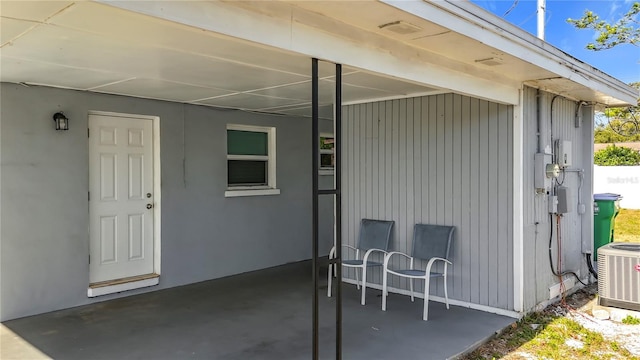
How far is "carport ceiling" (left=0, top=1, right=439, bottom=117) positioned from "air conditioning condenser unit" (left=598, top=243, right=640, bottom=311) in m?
2.42

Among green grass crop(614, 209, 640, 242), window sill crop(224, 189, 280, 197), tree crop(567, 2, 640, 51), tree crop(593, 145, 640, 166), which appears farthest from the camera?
tree crop(593, 145, 640, 166)

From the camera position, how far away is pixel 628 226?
10.7 meters

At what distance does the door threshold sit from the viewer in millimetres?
4762

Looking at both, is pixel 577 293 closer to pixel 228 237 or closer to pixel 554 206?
pixel 554 206

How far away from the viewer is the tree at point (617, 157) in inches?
637

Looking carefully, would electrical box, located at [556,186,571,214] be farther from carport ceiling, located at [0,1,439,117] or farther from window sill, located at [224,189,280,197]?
window sill, located at [224,189,280,197]

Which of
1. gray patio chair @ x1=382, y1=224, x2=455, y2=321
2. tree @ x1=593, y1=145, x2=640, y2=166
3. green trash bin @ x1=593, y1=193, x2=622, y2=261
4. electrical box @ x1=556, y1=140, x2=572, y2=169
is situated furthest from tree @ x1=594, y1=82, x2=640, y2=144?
gray patio chair @ x1=382, y1=224, x2=455, y2=321

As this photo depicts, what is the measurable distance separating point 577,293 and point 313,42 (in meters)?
4.55

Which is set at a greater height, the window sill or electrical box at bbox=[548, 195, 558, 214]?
the window sill

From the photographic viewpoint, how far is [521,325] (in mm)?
4227

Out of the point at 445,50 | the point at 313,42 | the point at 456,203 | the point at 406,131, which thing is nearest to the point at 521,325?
the point at 456,203

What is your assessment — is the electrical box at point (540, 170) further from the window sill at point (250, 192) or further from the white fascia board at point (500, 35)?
the window sill at point (250, 192)

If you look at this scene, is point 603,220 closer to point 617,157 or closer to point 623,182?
point 623,182

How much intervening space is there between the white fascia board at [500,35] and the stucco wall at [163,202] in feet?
11.7
